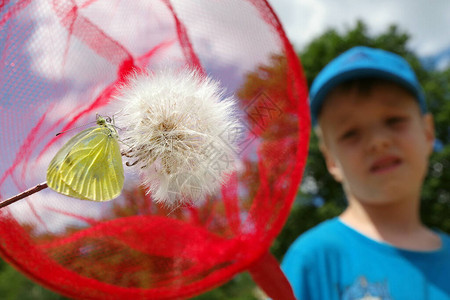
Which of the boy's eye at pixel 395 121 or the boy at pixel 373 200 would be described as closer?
the boy at pixel 373 200

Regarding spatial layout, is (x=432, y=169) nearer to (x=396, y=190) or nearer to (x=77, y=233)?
(x=396, y=190)

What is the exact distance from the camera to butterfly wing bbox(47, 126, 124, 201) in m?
0.48

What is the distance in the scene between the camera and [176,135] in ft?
1.68

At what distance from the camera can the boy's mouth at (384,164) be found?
1336 mm

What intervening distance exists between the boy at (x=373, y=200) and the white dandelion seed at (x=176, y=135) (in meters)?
0.88

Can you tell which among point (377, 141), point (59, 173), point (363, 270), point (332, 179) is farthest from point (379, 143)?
point (332, 179)

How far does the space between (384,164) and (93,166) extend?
111 centimetres

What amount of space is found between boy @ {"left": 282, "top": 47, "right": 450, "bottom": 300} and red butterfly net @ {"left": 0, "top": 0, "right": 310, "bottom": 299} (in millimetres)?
640

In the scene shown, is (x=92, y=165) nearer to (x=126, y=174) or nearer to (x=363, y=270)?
(x=126, y=174)

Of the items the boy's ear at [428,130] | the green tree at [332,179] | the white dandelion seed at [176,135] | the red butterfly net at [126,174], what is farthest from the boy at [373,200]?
the green tree at [332,179]

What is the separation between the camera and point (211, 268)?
0.74 meters

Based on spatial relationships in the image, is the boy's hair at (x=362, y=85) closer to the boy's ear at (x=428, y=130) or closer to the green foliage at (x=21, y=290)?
the boy's ear at (x=428, y=130)

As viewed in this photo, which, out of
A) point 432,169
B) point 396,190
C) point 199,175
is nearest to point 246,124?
point 199,175

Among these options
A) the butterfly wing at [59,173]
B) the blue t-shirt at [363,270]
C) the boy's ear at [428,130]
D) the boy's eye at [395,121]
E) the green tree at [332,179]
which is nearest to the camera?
the butterfly wing at [59,173]
